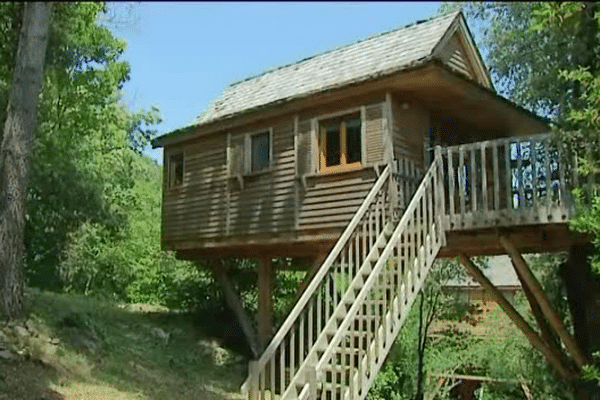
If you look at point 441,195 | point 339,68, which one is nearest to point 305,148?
point 339,68

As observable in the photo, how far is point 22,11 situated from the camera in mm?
10688

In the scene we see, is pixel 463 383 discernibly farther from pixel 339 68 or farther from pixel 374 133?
pixel 374 133

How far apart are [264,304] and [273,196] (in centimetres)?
267

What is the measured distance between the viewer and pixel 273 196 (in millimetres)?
11898

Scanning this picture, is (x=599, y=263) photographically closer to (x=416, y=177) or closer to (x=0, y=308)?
(x=416, y=177)

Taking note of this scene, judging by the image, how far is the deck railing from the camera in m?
8.04

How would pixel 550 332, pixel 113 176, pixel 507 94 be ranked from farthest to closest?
pixel 113 176 → pixel 507 94 → pixel 550 332

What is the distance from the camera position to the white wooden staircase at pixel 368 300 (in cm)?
696

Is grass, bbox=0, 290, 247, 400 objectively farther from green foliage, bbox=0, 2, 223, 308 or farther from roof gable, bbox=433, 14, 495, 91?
roof gable, bbox=433, 14, 495, 91

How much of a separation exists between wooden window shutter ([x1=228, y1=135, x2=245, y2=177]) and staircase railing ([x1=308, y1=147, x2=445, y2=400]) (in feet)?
15.1

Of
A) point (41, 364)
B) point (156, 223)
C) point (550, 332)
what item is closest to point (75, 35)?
point (41, 364)

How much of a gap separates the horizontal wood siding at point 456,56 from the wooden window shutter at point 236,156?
4.24 metres

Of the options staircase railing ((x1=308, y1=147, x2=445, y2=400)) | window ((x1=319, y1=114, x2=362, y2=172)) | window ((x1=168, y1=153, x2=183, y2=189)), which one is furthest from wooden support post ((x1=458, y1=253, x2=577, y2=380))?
window ((x1=168, y1=153, x2=183, y2=189))

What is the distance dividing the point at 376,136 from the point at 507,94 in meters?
6.96
